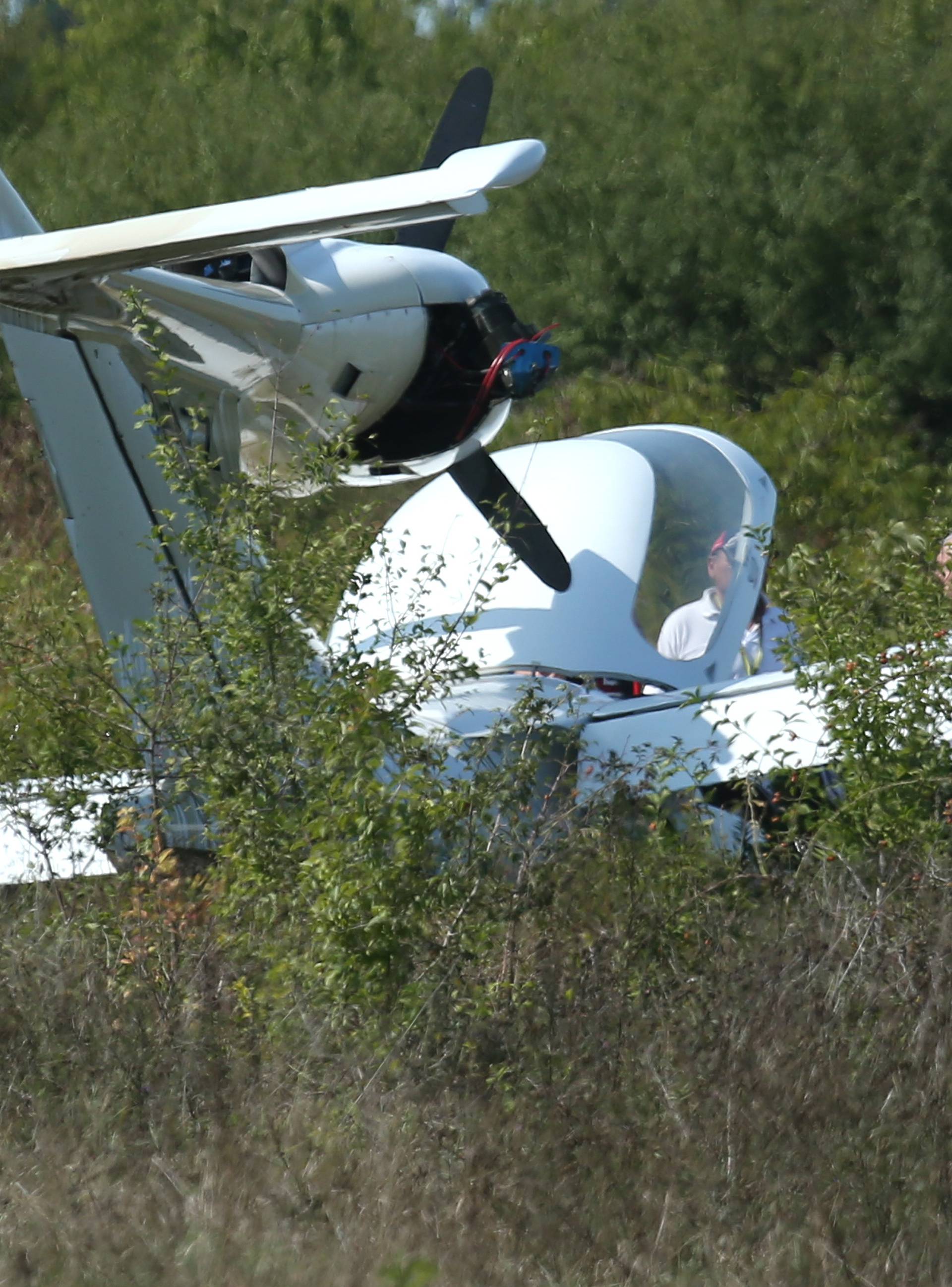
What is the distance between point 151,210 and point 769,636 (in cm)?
1627

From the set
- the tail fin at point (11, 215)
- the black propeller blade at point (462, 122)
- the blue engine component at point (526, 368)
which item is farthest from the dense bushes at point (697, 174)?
the tail fin at point (11, 215)

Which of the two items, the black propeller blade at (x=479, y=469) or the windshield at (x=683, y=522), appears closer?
Result: the black propeller blade at (x=479, y=469)

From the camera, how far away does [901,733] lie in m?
5.01

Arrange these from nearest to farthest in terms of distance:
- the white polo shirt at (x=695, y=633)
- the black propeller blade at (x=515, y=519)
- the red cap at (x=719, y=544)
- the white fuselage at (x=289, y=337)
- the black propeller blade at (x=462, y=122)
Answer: the white fuselage at (x=289, y=337)
the black propeller blade at (x=515, y=519)
the white polo shirt at (x=695, y=633)
the black propeller blade at (x=462, y=122)
the red cap at (x=719, y=544)

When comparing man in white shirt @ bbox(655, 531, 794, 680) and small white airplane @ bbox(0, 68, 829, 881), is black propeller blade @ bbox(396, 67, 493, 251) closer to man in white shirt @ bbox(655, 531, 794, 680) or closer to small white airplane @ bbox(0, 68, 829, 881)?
small white airplane @ bbox(0, 68, 829, 881)

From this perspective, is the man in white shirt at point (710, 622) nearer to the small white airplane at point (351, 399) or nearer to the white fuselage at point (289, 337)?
the small white airplane at point (351, 399)

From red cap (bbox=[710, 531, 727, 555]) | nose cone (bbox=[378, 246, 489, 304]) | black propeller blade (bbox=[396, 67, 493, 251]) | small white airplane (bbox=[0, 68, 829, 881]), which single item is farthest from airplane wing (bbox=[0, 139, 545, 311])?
red cap (bbox=[710, 531, 727, 555])

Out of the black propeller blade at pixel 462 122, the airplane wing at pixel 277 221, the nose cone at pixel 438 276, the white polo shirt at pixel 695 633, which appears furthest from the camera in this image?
the black propeller blade at pixel 462 122

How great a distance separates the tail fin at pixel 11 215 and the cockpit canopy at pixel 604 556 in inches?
90.1

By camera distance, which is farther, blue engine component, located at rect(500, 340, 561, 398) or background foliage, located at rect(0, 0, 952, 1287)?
blue engine component, located at rect(500, 340, 561, 398)

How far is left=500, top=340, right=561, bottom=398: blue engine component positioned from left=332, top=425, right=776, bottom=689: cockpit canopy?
73cm

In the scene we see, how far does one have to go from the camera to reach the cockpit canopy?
24.9 feet

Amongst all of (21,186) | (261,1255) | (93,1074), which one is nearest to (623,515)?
(93,1074)

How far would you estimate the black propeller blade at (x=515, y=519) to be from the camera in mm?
6914
